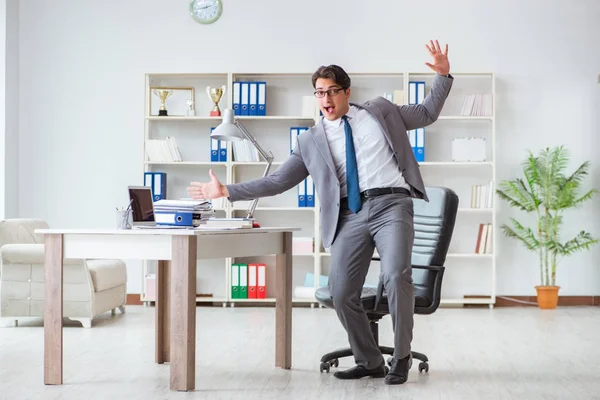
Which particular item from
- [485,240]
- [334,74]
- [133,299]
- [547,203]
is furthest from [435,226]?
[133,299]

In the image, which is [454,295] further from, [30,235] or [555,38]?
[30,235]

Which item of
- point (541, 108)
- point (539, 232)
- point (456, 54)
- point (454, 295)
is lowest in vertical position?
point (454, 295)

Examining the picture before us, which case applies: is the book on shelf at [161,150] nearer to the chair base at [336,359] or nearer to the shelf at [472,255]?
the shelf at [472,255]

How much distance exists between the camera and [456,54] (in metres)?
7.62

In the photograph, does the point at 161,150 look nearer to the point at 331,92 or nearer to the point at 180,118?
the point at 180,118

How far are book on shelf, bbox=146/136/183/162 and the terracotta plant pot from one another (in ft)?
10.9

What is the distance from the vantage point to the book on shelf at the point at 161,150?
24.6ft

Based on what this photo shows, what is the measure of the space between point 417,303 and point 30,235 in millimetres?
3375

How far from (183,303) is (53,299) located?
602 mm

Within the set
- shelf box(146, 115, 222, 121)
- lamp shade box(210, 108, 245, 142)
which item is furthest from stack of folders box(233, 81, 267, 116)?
lamp shade box(210, 108, 245, 142)

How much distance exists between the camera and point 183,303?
11.6 ft

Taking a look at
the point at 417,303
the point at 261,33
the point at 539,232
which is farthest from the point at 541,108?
the point at 417,303

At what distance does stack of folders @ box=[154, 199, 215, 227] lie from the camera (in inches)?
150

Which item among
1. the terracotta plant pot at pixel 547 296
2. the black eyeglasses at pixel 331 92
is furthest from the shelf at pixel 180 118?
the black eyeglasses at pixel 331 92
